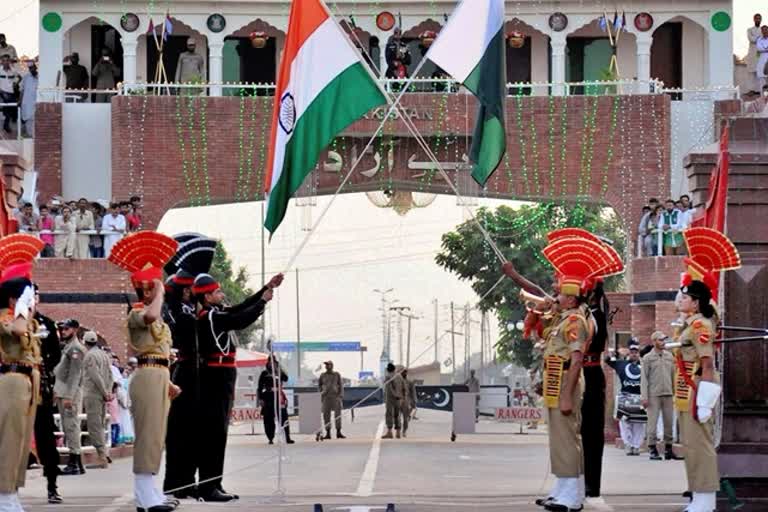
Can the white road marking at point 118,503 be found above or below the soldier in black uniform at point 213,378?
below

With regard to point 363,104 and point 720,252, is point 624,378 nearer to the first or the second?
point 363,104

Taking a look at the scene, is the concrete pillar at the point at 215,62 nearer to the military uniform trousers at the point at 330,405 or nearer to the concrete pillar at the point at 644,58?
the military uniform trousers at the point at 330,405

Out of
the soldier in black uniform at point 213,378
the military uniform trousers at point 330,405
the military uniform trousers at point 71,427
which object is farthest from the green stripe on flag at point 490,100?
the military uniform trousers at point 330,405

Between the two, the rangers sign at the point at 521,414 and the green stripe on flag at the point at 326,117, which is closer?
the green stripe on flag at the point at 326,117

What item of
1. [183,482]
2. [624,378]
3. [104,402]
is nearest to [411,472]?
[104,402]

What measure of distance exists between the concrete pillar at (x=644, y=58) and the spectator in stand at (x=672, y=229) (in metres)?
6.61

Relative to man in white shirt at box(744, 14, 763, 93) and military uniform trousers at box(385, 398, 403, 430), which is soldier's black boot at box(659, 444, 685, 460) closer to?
military uniform trousers at box(385, 398, 403, 430)

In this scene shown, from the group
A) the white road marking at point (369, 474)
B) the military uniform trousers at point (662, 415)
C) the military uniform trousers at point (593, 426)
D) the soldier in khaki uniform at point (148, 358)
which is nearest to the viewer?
the soldier in khaki uniform at point (148, 358)

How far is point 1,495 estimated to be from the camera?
1526 cm

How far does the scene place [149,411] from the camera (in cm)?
1633

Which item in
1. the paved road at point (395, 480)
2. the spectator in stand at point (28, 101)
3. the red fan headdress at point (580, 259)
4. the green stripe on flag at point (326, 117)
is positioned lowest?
the paved road at point (395, 480)

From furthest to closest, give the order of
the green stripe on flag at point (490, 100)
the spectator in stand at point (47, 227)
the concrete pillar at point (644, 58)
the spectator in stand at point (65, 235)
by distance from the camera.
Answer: the concrete pillar at point (644, 58), the spectator in stand at point (65, 235), the spectator in stand at point (47, 227), the green stripe on flag at point (490, 100)

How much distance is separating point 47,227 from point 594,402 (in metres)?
22.4

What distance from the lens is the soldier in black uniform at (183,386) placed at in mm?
18000
